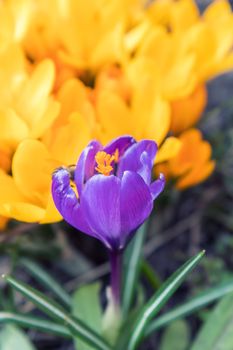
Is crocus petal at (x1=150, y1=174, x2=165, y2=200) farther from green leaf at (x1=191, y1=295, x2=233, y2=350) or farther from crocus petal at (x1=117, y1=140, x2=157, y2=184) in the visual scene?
green leaf at (x1=191, y1=295, x2=233, y2=350)

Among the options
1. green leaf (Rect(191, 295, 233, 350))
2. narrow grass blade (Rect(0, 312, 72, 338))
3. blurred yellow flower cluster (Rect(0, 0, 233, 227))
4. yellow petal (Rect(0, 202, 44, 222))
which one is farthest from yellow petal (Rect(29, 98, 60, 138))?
green leaf (Rect(191, 295, 233, 350))

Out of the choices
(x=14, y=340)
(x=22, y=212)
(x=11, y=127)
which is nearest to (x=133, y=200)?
(x=22, y=212)

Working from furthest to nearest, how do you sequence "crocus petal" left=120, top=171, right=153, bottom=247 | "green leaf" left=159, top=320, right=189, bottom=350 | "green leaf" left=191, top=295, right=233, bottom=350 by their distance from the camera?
"green leaf" left=159, top=320, right=189, bottom=350 → "green leaf" left=191, top=295, right=233, bottom=350 → "crocus petal" left=120, top=171, right=153, bottom=247

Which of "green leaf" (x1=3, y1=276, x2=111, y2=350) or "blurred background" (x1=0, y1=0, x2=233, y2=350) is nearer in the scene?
"green leaf" (x1=3, y1=276, x2=111, y2=350)

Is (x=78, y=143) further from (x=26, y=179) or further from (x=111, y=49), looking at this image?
(x=111, y=49)

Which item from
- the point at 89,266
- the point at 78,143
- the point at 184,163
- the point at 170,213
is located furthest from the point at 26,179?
the point at 170,213

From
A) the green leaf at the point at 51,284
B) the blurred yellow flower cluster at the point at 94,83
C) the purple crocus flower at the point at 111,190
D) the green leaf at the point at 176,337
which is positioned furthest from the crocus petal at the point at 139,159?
the green leaf at the point at 176,337

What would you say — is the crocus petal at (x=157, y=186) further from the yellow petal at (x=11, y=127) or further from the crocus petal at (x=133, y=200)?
the yellow petal at (x=11, y=127)
